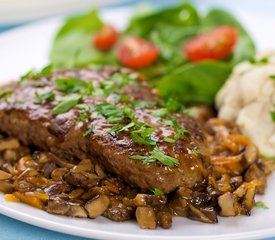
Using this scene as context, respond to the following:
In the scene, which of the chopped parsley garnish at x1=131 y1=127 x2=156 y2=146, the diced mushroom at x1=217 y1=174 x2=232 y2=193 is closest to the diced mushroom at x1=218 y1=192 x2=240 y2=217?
the diced mushroom at x1=217 y1=174 x2=232 y2=193

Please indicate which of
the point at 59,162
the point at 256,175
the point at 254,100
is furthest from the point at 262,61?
the point at 59,162

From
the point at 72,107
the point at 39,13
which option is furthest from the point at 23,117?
the point at 39,13

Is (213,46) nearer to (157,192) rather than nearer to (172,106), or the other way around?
(172,106)

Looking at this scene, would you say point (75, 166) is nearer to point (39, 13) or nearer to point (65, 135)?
point (65, 135)

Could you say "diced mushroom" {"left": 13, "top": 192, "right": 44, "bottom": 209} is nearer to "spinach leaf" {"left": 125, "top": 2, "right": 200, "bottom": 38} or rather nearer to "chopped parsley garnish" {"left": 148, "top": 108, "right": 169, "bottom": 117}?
"chopped parsley garnish" {"left": 148, "top": 108, "right": 169, "bottom": 117}

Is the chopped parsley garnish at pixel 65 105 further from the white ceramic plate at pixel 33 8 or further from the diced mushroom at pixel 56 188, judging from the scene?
the white ceramic plate at pixel 33 8
